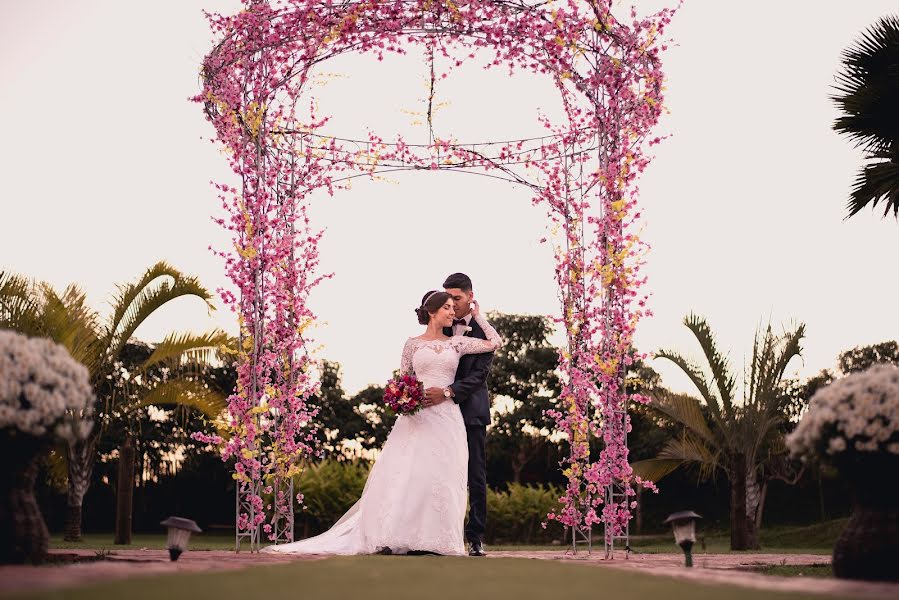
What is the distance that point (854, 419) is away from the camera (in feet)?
Result: 16.8

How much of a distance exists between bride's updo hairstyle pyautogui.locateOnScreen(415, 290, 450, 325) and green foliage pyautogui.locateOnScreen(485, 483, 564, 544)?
773cm

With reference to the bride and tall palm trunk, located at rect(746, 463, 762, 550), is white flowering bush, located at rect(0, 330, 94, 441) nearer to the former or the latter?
the bride

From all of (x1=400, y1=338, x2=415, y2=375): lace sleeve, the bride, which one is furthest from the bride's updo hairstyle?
(x1=400, y1=338, x2=415, y2=375): lace sleeve

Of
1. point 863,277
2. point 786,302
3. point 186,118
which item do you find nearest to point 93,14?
point 186,118

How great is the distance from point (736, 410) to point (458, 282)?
769 centimetres

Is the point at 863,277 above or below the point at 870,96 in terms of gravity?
below

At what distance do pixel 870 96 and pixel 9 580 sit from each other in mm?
10592

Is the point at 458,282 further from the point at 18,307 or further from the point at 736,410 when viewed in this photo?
the point at 736,410

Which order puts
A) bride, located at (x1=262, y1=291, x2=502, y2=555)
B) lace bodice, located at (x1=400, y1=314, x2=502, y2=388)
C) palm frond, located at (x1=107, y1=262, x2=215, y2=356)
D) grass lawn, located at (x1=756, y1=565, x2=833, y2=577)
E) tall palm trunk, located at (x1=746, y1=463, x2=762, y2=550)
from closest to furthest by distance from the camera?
grass lawn, located at (x1=756, y1=565, x2=833, y2=577) → bride, located at (x1=262, y1=291, x2=502, y2=555) → lace bodice, located at (x1=400, y1=314, x2=502, y2=388) → palm frond, located at (x1=107, y1=262, x2=215, y2=356) → tall palm trunk, located at (x1=746, y1=463, x2=762, y2=550)

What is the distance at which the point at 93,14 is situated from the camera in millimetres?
12492

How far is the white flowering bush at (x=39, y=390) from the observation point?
5.10 metres

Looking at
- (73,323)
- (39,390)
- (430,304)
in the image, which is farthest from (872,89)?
(73,323)

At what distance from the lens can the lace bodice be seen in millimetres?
8328

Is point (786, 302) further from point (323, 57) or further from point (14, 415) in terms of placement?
point (14, 415)
